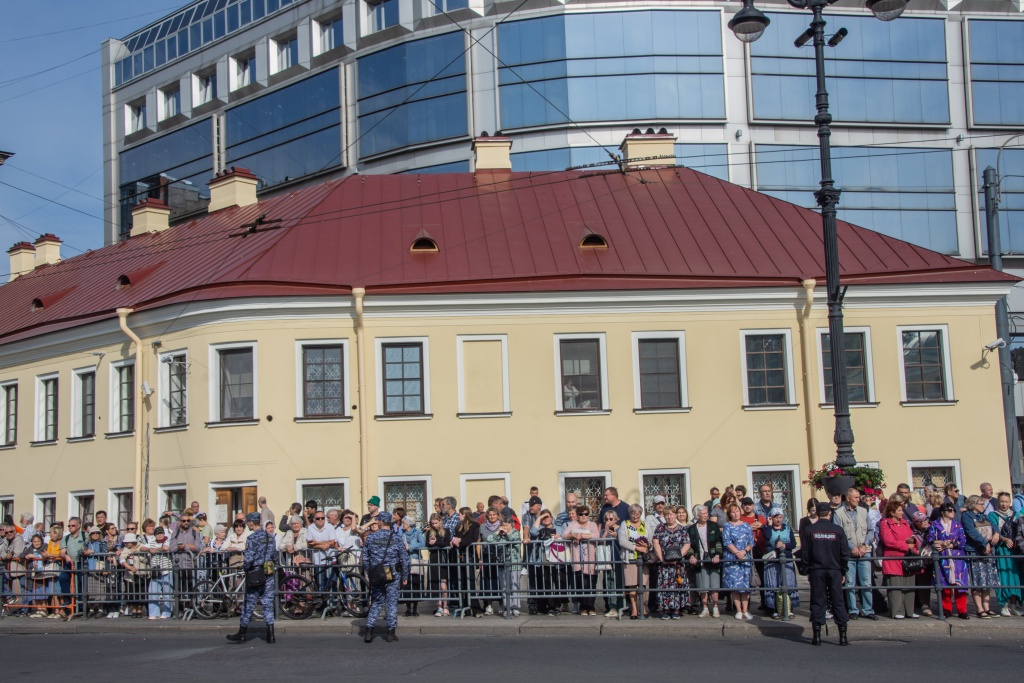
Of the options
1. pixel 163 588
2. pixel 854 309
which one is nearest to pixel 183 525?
pixel 163 588

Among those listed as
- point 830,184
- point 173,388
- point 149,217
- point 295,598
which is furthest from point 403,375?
point 149,217

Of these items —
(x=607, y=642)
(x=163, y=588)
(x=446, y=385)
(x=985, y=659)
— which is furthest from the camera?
(x=446, y=385)

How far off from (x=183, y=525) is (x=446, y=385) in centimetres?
718

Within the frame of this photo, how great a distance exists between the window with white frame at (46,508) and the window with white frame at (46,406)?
138 centimetres

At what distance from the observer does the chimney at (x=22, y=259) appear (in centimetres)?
3800

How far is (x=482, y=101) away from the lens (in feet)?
151

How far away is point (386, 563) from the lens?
1416 cm

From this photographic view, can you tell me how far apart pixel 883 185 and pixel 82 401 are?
32.3 metres

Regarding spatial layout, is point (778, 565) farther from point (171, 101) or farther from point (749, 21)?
point (171, 101)

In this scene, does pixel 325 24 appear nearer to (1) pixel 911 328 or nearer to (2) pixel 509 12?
(2) pixel 509 12

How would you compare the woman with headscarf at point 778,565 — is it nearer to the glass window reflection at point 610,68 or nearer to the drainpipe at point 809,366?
the drainpipe at point 809,366

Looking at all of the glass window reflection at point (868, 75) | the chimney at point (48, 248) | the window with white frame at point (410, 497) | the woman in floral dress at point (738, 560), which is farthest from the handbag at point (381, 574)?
the glass window reflection at point (868, 75)

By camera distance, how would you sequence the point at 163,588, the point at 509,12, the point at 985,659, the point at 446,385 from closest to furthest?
the point at 985,659 < the point at 163,588 < the point at 446,385 < the point at 509,12

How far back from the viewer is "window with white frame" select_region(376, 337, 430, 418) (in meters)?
23.8
